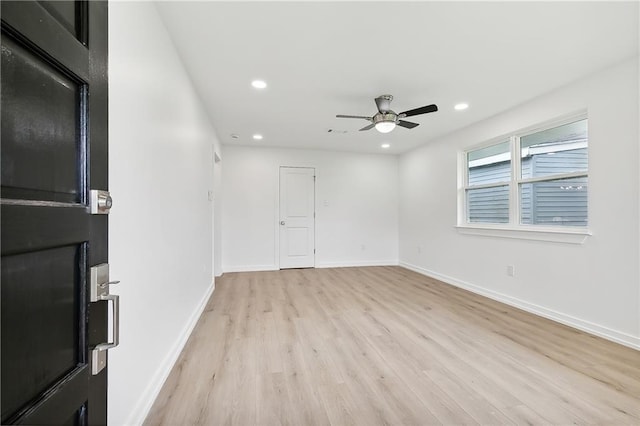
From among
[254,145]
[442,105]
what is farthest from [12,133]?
[254,145]

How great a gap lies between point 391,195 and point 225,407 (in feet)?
17.6

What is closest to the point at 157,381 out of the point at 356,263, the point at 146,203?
the point at 146,203

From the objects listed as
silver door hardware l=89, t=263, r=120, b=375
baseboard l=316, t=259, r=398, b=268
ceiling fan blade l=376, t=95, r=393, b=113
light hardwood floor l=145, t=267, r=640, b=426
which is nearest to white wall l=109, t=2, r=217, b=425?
light hardwood floor l=145, t=267, r=640, b=426

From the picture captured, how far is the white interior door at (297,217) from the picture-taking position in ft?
18.8

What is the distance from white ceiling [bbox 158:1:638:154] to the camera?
6.14 ft

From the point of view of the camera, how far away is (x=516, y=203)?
3.56 metres

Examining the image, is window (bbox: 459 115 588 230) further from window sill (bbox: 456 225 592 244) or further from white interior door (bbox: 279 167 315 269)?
white interior door (bbox: 279 167 315 269)

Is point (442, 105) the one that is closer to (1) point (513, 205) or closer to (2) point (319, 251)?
(1) point (513, 205)

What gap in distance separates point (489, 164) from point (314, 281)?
10.5 ft

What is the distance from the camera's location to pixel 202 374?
6.50 feet

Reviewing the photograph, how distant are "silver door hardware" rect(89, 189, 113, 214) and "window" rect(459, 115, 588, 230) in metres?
3.81

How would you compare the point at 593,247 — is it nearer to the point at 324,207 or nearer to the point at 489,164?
the point at 489,164

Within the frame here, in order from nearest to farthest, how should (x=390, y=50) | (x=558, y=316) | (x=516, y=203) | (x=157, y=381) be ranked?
(x=157, y=381)
(x=390, y=50)
(x=558, y=316)
(x=516, y=203)

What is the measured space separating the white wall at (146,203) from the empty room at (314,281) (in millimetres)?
16
